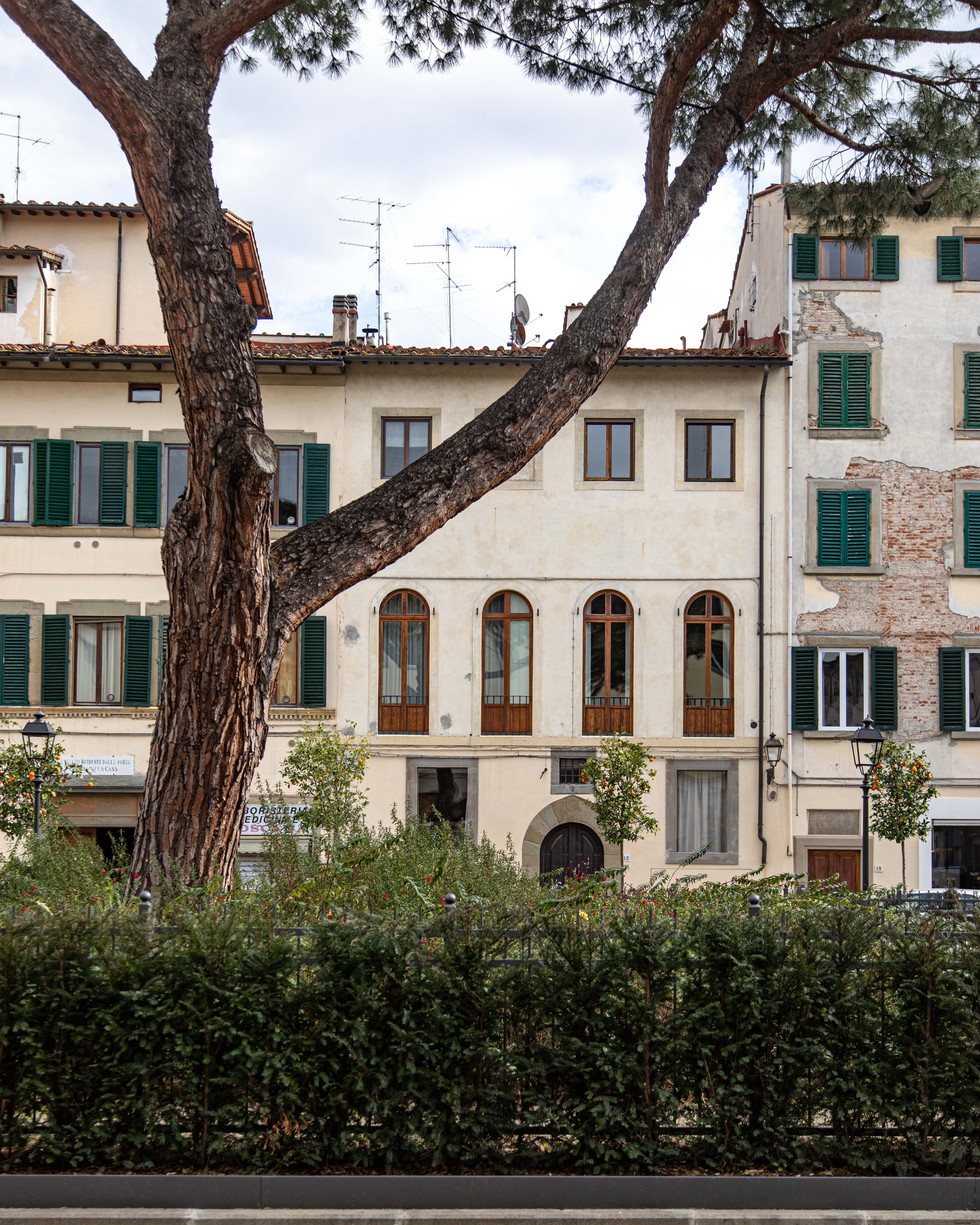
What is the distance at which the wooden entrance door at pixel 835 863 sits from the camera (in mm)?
19781

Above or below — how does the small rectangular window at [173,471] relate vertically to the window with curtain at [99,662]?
above

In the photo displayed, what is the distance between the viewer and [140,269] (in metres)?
24.0

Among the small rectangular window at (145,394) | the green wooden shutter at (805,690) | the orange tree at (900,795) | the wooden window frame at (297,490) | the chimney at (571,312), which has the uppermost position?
the chimney at (571,312)

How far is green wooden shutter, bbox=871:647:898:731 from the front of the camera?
65.4 feet

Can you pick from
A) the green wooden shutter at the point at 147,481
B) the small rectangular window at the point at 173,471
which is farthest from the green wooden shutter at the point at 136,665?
the small rectangular window at the point at 173,471

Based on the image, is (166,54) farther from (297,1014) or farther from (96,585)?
(96,585)

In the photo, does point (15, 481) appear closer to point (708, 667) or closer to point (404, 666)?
point (404, 666)

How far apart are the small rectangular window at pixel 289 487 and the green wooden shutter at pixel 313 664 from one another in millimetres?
1834

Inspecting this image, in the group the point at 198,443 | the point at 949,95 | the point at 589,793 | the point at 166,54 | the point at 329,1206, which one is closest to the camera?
the point at 329,1206

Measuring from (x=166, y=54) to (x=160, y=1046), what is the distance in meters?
6.16

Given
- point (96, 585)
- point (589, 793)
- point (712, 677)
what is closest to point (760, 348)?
point (712, 677)

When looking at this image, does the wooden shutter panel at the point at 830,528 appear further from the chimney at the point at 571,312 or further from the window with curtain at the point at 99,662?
the window with curtain at the point at 99,662

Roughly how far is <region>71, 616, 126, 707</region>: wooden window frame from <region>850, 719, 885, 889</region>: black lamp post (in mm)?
11817

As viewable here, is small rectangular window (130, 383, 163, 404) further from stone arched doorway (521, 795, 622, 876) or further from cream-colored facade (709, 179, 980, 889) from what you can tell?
cream-colored facade (709, 179, 980, 889)
